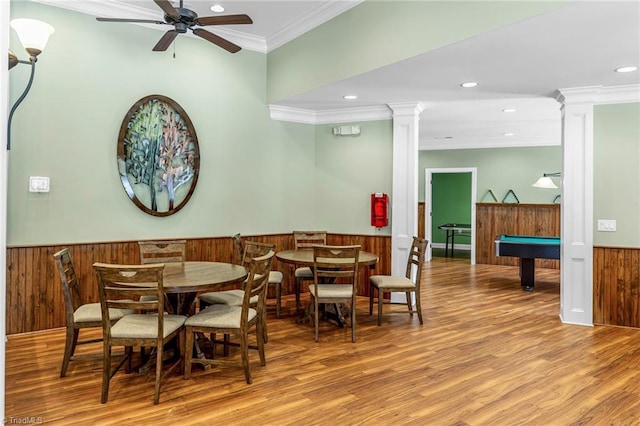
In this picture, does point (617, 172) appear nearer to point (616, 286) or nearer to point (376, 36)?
point (616, 286)

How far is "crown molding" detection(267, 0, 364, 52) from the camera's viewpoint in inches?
178

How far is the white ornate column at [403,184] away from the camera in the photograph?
5.59 m

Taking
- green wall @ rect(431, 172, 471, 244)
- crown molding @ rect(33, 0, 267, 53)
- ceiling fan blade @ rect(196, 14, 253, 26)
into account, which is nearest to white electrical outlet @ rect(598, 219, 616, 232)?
ceiling fan blade @ rect(196, 14, 253, 26)

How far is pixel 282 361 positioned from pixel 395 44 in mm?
2953

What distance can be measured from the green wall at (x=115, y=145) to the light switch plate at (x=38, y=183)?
44 millimetres

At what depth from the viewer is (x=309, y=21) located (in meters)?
4.97

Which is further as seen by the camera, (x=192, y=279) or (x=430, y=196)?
(x=430, y=196)

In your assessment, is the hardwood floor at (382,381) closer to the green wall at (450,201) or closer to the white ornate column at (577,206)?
the white ornate column at (577,206)

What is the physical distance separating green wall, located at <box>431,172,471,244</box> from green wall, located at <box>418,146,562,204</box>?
193 centimetres

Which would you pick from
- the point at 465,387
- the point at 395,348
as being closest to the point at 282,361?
the point at 395,348

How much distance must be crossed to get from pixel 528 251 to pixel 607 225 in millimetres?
1850

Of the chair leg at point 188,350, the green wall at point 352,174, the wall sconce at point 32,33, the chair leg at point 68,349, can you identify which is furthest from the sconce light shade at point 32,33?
the green wall at point 352,174

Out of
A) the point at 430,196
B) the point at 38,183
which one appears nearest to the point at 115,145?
the point at 38,183

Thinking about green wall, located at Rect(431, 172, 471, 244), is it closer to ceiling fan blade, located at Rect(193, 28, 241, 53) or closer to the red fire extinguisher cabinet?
the red fire extinguisher cabinet
